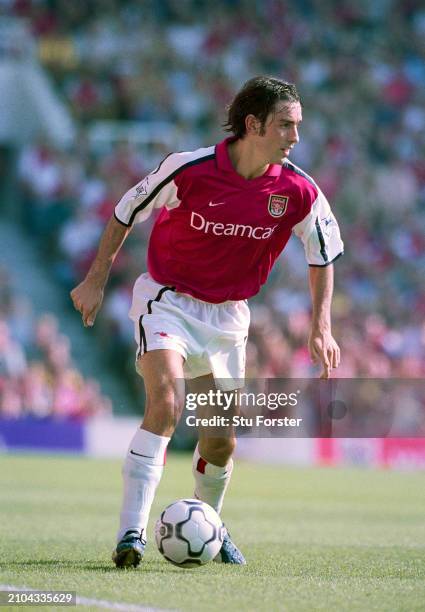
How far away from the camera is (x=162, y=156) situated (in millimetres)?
22812

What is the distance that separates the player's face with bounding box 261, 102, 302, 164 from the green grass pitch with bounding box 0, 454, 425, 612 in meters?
Answer: 2.19

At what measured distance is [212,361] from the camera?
721cm

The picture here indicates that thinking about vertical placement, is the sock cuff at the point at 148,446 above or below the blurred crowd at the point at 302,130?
below

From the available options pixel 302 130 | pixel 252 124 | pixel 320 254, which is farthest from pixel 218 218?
pixel 302 130

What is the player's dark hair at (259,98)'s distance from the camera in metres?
7.09

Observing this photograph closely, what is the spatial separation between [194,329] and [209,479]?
90cm

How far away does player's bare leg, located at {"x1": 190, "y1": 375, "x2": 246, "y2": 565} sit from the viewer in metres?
7.32

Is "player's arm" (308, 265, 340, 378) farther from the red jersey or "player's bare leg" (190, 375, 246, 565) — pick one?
"player's bare leg" (190, 375, 246, 565)

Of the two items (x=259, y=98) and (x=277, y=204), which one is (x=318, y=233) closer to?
(x=277, y=204)

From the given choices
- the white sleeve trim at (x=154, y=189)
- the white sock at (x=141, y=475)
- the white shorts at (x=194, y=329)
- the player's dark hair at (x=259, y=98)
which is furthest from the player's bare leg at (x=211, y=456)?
the player's dark hair at (x=259, y=98)

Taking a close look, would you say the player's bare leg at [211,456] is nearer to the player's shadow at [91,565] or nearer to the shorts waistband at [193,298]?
the shorts waistband at [193,298]

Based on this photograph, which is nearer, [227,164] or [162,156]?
[227,164]

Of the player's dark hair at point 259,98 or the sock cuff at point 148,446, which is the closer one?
the sock cuff at point 148,446

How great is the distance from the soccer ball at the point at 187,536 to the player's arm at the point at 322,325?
110 centimetres
